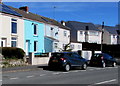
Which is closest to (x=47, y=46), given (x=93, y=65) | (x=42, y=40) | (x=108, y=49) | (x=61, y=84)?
(x=42, y=40)

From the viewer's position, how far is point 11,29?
29516mm

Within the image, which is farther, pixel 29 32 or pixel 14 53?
pixel 29 32

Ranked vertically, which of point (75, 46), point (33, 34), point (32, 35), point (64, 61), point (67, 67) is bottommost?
point (67, 67)

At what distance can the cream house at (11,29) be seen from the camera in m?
28.1

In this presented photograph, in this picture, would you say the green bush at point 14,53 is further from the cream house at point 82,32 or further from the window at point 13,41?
the cream house at point 82,32

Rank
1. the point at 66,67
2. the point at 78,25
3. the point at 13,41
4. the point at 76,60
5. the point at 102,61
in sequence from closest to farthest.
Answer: the point at 66,67, the point at 76,60, the point at 102,61, the point at 13,41, the point at 78,25

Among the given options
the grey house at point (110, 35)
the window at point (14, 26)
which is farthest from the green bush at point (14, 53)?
the grey house at point (110, 35)

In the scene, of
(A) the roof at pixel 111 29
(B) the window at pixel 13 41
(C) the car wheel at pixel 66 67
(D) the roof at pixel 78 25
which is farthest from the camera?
(A) the roof at pixel 111 29

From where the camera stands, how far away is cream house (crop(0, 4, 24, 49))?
28109mm

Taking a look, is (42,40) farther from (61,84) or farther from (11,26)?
(61,84)

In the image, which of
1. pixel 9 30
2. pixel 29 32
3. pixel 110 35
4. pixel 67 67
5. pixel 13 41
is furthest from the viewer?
pixel 110 35

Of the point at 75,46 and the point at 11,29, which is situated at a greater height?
the point at 11,29

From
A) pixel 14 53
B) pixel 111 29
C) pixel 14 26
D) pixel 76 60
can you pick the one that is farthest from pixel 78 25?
pixel 76 60

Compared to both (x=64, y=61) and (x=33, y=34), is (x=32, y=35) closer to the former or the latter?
(x=33, y=34)
